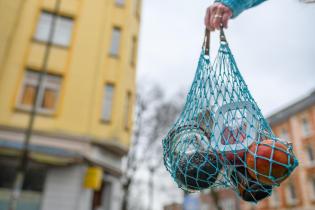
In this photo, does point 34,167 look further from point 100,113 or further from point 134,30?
point 134,30

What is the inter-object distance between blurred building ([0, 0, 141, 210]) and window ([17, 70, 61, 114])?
4 cm

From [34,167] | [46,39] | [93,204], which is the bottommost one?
[93,204]

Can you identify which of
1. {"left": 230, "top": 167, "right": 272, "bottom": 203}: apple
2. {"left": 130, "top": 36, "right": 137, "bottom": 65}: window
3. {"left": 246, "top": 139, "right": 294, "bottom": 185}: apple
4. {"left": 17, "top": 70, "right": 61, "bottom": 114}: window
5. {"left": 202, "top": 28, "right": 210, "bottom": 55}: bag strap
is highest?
{"left": 130, "top": 36, "right": 137, "bottom": 65}: window

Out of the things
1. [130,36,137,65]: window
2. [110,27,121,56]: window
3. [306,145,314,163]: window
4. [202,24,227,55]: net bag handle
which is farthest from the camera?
[306,145,314,163]: window

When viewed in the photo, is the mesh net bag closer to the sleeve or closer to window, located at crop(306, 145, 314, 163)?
the sleeve

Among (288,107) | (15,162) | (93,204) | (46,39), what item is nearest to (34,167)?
(15,162)

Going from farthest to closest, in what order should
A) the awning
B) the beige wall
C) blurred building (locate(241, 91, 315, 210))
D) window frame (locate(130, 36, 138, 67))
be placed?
blurred building (locate(241, 91, 315, 210)), window frame (locate(130, 36, 138, 67)), the beige wall, the awning

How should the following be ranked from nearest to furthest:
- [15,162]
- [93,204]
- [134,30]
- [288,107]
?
[15,162] < [93,204] < [134,30] < [288,107]

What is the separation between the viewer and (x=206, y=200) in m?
46.9

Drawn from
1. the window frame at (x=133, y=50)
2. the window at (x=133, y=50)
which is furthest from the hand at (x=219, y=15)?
the window at (x=133, y=50)

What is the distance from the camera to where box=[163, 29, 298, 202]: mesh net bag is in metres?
1.81

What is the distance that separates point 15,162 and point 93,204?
11.4 ft

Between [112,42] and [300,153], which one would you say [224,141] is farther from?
[300,153]

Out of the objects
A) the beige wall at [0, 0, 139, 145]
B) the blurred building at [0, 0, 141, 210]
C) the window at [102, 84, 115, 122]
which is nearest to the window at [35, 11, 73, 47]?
the blurred building at [0, 0, 141, 210]
